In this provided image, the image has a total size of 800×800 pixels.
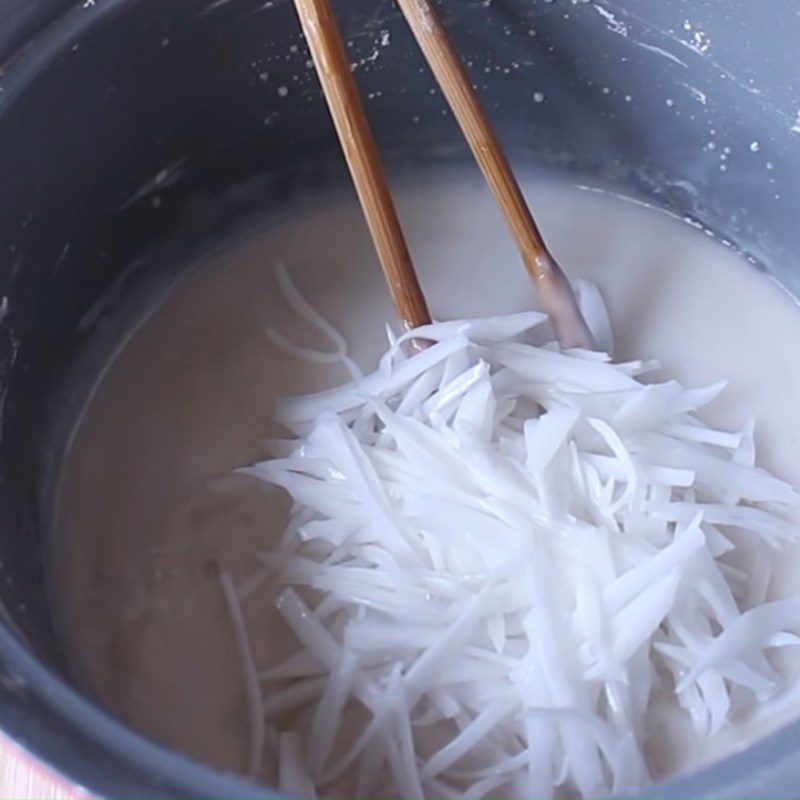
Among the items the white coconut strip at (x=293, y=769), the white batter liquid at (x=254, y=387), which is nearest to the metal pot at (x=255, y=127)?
the white batter liquid at (x=254, y=387)

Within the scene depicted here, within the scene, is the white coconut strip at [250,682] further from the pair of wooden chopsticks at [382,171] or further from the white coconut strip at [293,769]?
the pair of wooden chopsticks at [382,171]

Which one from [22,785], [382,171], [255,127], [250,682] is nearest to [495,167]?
[382,171]

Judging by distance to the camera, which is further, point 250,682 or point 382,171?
point 382,171

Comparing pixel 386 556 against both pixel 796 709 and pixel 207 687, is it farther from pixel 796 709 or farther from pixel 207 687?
pixel 796 709

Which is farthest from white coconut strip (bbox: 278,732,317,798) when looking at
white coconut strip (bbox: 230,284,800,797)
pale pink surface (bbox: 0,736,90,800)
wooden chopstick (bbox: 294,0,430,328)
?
wooden chopstick (bbox: 294,0,430,328)

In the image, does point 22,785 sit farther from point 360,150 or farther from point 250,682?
point 360,150

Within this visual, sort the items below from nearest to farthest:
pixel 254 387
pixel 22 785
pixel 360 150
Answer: pixel 22 785
pixel 360 150
pixel 254 387
